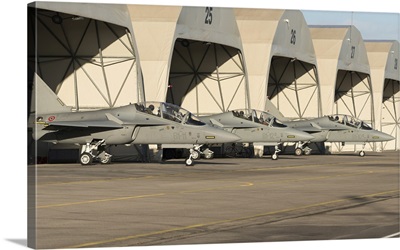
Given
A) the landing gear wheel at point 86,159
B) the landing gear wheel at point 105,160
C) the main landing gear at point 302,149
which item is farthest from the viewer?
the main landing gear at point 302,149

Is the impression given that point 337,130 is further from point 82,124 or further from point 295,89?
point 82,124

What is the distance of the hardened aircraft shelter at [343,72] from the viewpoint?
59750 mm

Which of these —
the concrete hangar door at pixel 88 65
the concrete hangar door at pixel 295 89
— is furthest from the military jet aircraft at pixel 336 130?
the concrete hangar door at pixel 88 65

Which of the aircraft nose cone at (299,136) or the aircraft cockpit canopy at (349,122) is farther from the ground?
the aircraft cockpit canopy at (349,122)

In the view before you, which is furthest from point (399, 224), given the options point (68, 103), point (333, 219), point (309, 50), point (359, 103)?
point (359, 103)

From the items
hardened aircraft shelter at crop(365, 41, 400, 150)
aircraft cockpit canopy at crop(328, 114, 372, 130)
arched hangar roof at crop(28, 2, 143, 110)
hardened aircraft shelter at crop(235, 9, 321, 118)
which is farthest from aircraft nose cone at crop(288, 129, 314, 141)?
hardened aircraft shelter at crop(365, 41, 400, 150)

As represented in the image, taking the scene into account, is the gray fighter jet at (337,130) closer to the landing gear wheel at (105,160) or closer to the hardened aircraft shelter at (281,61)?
the hardened aircraft shelter at (281,61)

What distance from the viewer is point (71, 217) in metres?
14.4

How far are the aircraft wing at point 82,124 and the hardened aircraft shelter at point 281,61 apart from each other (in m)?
13.0

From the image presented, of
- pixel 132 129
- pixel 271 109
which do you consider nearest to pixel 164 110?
pixel 132 129

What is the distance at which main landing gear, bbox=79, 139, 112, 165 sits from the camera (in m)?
33.3

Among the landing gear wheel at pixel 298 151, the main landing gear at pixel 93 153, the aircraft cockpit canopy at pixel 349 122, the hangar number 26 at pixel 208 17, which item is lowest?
the landing gear wheel at pixel 298 151

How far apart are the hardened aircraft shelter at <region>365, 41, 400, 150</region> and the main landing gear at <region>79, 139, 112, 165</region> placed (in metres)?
34.6

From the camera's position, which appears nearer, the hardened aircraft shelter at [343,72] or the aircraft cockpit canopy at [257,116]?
the aircraft cockpit canopy at [257,116]
